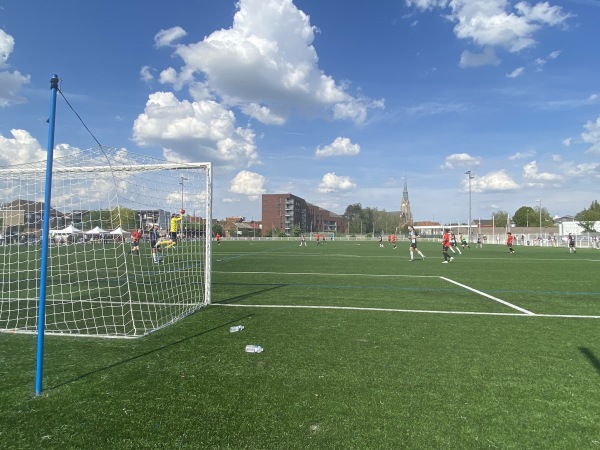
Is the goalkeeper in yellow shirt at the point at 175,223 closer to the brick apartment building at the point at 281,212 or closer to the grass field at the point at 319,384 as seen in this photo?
the grass field at the point at 319,384

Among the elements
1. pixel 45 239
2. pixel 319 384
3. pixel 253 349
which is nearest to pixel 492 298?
pixel 253 349

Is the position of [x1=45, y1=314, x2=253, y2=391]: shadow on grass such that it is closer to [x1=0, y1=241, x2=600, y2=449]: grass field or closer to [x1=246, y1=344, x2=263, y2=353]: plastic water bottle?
[x1=0, y1=241, x2=600, y2=449]: grass field

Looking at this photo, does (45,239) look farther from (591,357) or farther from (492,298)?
(492,298)

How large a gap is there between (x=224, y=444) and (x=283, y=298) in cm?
653

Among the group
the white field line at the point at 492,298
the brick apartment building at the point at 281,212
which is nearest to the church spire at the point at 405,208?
the brick apartment building at the point at 281,212

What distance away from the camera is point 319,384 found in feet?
13.4

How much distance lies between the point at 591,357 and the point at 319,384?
3.72 meters

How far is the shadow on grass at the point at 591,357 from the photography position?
475cm

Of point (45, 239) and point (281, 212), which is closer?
point (45, 239)

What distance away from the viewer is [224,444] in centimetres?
295

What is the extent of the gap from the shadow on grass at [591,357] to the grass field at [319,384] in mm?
23

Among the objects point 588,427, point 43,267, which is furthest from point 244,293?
point 588,427

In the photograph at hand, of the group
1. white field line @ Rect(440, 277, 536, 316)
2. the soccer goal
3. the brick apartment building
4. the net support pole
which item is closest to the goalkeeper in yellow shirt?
the soccer goal

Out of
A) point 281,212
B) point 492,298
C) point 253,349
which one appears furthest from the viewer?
point 281,212
